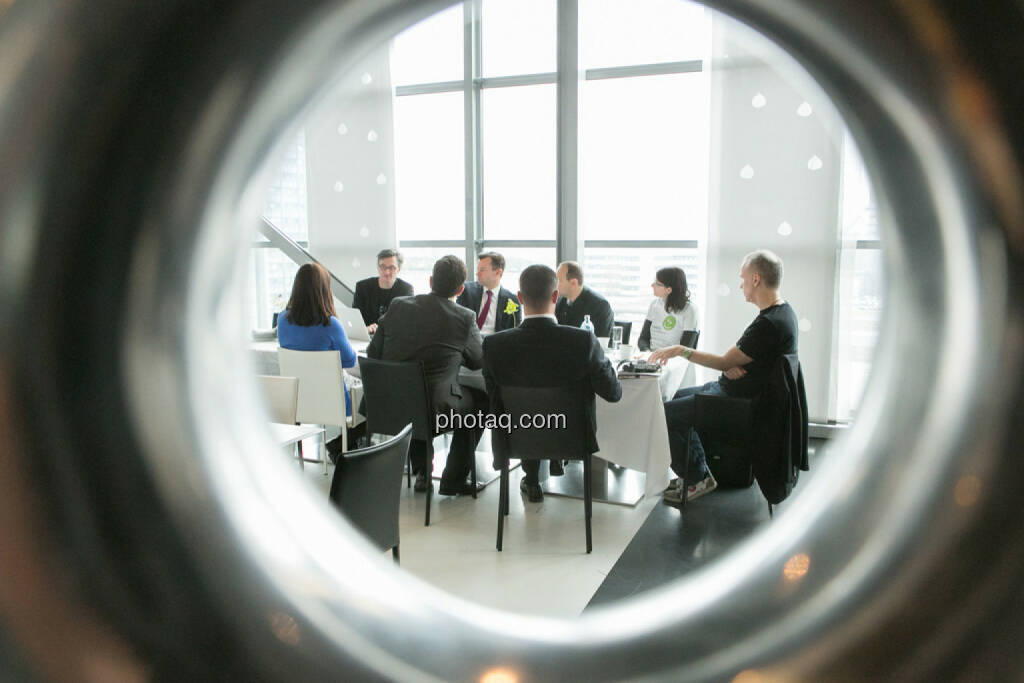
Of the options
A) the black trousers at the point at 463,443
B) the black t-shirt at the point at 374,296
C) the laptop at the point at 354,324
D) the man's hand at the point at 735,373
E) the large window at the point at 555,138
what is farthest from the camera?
the laptop at the point at 354,324

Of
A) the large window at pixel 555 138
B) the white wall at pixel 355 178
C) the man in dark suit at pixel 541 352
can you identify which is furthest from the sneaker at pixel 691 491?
the white wall at pixel 355 178

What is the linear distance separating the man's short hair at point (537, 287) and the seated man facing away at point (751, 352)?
2.30 ft

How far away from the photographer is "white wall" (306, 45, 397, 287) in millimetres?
5467

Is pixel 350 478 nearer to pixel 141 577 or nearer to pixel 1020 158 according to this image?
pixel 141 577

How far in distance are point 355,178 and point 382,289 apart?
5.35 feet

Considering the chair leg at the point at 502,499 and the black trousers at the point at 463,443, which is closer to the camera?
the chair leg at the point at 502,499

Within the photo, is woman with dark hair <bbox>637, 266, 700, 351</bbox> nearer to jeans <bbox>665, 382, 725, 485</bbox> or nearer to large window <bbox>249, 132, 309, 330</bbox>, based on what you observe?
jeans <bbox>665, 382, 725, 485</bbox>

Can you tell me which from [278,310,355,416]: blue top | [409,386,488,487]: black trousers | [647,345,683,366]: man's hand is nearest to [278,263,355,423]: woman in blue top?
[278,310,355,416]: blue top

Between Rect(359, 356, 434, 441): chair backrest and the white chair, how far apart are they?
0.87 ft

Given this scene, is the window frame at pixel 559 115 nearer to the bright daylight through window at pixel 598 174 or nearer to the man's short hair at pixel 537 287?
the bright daylight through window at pixel 598 174

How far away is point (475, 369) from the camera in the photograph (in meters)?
3.16

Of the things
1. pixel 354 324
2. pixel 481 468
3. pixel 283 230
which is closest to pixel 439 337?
pixel 481 468

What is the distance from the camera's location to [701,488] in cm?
316

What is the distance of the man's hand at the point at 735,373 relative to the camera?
2795 millimetres
